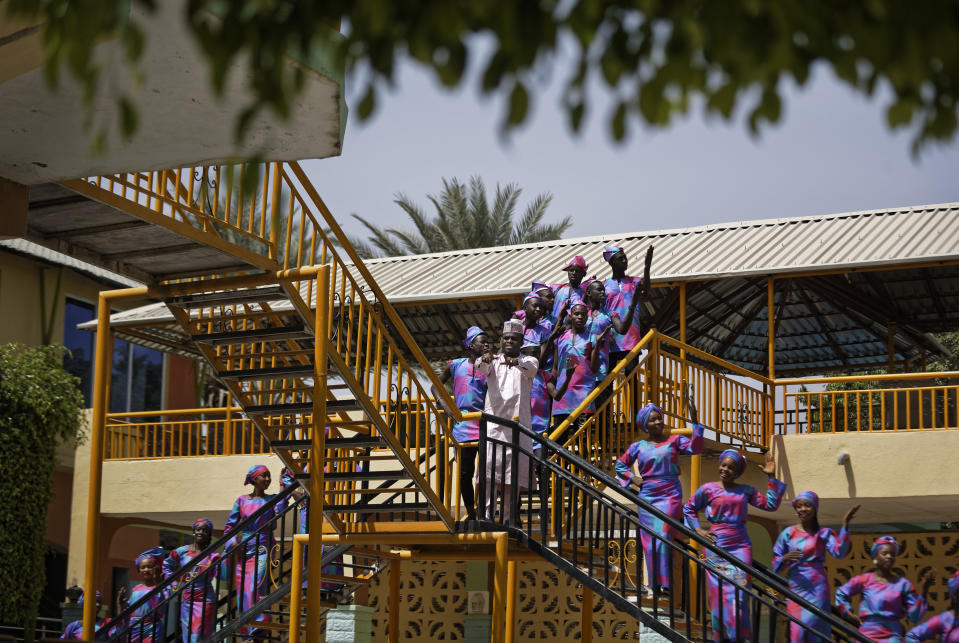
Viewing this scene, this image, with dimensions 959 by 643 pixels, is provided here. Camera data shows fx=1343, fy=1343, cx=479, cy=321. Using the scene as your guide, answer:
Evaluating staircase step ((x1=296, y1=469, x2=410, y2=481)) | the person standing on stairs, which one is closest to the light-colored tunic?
the person standing on stairs

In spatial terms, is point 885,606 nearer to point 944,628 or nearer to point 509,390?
point 944,628

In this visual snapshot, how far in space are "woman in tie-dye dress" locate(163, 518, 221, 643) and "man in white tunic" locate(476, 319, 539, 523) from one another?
2748 millimetres

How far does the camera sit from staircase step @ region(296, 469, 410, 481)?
11430mm

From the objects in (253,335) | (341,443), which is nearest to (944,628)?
(341,443)

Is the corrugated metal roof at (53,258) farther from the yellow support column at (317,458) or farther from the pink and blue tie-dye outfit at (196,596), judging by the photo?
the yellow support column at (317,458)

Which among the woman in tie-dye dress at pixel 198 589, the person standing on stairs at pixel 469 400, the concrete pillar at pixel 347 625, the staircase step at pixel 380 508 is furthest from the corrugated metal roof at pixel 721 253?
the staircase step at pixel 380 508

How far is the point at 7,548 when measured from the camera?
Result: 12.9m

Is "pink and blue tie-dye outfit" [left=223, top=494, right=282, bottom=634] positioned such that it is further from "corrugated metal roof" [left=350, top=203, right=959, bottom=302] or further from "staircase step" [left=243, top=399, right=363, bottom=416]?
"corrugated metal roof" [left=350, top=203, right=959, bottom=302]

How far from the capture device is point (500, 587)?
1181 centimetres

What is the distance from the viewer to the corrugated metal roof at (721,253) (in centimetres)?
1672

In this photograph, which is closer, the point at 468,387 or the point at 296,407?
the point at 296,407

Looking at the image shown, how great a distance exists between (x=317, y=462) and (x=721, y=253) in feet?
30.9

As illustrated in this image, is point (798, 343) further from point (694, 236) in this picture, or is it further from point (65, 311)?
point (65, 311)

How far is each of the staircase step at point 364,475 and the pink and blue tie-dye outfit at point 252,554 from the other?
3.50 ft
